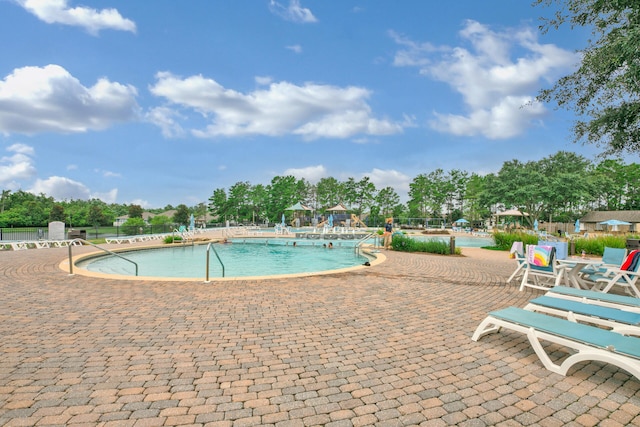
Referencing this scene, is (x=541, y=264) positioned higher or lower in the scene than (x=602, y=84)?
lower

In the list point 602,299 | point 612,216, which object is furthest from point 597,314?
point 612,216

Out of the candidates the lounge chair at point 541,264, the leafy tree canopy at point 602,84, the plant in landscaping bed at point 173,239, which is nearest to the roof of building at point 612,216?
the leafy tree canopy at point 602,84

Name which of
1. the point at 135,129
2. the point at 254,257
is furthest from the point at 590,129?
the point at 135,129

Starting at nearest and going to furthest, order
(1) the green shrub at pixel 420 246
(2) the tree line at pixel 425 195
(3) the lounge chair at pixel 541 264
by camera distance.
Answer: (3) the lounge chair at pixel 541 264 → (1) the green shrub at pixel 420 246 → (2) the tree line at pixel 425 195

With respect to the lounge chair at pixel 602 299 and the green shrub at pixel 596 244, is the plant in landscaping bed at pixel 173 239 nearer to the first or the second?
the lounge chair at pixel 602 299

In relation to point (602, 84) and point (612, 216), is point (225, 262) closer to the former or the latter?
point (602, 84)

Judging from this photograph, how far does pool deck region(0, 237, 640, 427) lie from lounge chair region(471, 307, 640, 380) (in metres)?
0.19

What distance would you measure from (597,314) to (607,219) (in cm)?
5620

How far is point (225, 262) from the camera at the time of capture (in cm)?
1394

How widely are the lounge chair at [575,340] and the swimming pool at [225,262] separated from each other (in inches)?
279

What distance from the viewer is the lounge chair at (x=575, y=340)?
97.2 inches

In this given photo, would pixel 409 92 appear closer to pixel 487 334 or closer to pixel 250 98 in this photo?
pixel 250 98

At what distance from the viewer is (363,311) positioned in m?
4.73

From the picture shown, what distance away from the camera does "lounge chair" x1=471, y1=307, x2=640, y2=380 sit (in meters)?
2.47
